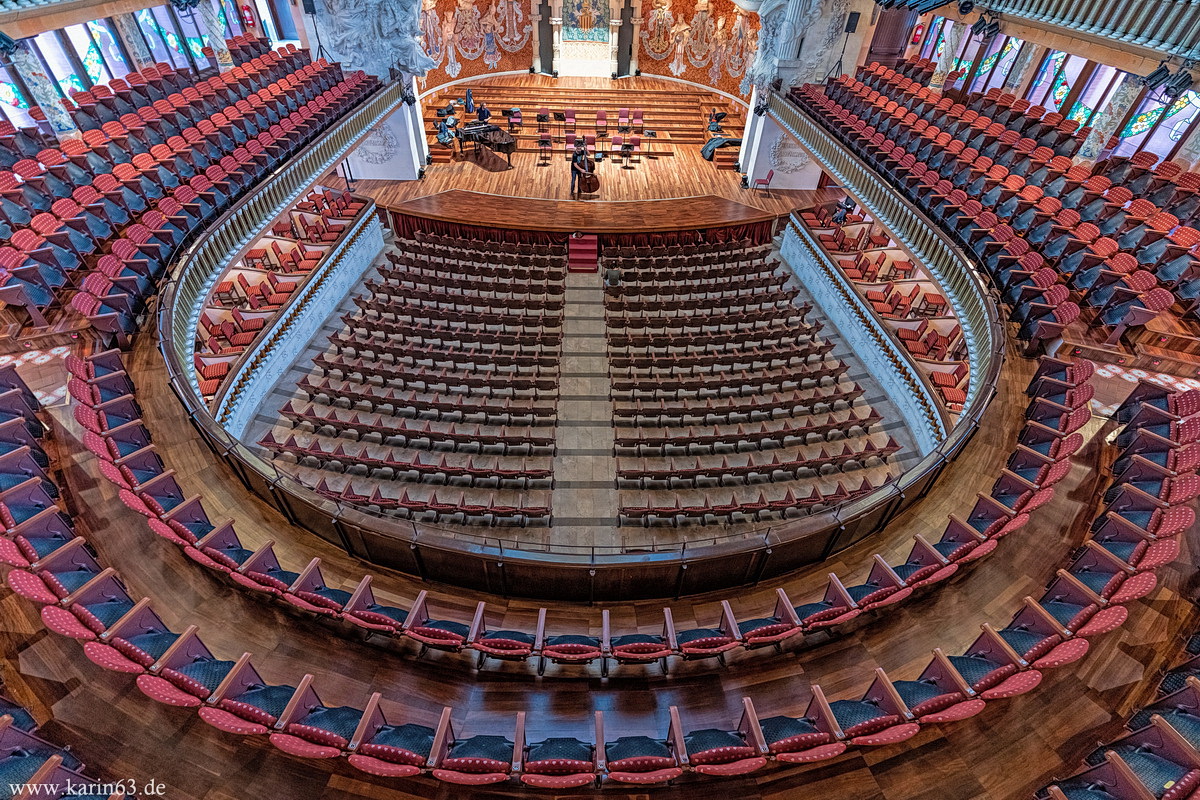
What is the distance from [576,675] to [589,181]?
8209 mm

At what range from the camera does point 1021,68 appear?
839cm

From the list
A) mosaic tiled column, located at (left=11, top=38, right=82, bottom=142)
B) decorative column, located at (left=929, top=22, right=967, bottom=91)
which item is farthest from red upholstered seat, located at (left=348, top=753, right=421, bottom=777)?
decorative column, located at (left=929, top=22, right=967, bottom=91)

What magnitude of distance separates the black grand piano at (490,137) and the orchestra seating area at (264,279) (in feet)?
8.23

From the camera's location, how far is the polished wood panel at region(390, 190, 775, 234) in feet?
28.6

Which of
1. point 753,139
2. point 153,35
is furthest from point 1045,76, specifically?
point 153,35

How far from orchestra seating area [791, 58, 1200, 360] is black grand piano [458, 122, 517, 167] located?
545 centimetres

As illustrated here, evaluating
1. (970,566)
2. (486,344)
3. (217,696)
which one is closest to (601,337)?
(486,344)

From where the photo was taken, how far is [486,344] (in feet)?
21.5

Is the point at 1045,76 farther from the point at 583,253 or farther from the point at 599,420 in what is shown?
the point at 599,420

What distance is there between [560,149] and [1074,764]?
36.3 ft

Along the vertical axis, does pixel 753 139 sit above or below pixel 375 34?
below

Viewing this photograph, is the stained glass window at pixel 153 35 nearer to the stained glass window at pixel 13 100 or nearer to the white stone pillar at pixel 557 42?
the stained glass window at pixel 13 100

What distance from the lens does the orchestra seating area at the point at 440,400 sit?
4922 mm

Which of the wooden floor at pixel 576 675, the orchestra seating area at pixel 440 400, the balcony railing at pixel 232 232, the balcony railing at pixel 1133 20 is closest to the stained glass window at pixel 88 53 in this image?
the balcony railing at pixel 232 232
